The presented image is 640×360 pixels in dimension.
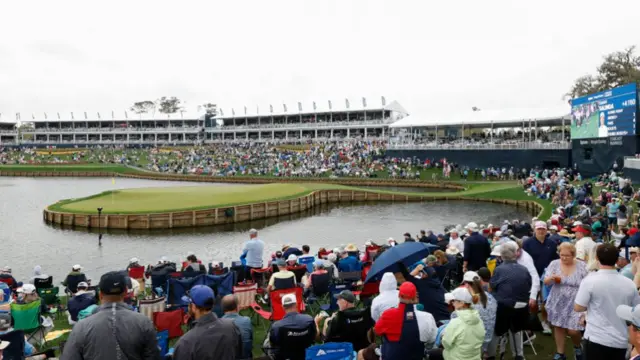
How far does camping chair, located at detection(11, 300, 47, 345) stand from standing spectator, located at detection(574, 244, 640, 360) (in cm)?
842

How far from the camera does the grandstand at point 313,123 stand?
92125mm

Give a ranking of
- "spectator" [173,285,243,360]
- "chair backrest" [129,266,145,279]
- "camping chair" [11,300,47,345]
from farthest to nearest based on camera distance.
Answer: "chair backrest" [129,266,145,279]
"camping chair" [11,300,47,345]
"spectator" [173,285,243,360]

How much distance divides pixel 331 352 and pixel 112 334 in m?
2.68

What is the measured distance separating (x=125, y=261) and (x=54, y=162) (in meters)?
75.2

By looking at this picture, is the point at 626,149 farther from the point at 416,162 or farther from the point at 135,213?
the point at 135,213

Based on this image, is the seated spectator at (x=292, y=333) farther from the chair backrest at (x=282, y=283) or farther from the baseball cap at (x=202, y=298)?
the chair backrest at (x=282, y=283)

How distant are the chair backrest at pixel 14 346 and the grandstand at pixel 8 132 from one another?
134m

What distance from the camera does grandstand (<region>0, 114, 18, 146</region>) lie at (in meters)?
128

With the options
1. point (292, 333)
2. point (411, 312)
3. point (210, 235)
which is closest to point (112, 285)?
point (292, 333)

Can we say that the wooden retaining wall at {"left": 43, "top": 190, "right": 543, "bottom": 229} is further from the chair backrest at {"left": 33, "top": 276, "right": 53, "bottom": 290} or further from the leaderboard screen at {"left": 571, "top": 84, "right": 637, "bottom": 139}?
the chair backrest at {"left": 33, "top": 276, "right": 53, "bottom": 290}

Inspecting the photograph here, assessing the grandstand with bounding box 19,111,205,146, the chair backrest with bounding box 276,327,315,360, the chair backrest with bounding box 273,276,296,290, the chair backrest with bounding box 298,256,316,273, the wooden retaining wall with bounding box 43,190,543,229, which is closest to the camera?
the chair backrest with bounding box 276,327,315,360

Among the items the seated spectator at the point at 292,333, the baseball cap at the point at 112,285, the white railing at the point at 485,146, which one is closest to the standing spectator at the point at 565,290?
the seated spectator at the point at 292,333

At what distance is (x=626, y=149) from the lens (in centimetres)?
3544

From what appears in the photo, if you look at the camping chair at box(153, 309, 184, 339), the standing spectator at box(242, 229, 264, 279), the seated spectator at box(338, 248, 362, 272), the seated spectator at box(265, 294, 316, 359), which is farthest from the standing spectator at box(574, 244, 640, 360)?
the standing spectator at box(242, 229, 264, 279)
